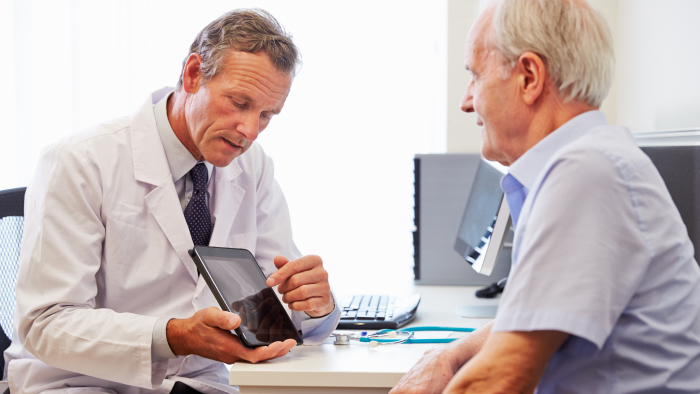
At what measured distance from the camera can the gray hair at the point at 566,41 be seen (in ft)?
2.57

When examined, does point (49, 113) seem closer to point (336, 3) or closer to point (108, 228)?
point (336, 3)

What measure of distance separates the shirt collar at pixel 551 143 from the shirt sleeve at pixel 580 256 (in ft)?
0.45

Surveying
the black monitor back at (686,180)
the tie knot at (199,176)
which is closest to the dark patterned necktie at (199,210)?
the tie knot at (199,176)

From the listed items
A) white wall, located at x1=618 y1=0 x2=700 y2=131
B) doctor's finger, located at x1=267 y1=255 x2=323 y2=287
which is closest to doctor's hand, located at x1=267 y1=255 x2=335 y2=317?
doctor's finger, located at x1=267 y1=255 x2=323 y2=287

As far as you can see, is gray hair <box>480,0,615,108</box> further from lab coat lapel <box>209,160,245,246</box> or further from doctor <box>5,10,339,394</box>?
lab coat lapel <box>209,160,245,246</box>

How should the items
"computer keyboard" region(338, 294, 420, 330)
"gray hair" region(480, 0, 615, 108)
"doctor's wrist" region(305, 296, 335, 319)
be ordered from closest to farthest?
"gray hair" region(480, 0, 615, 108) → "doctor's wrist" region(305, 296, 335, 319) → "computer keyboard" region(338, 294, 420, 330)

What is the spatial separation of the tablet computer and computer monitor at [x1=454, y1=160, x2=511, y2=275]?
63 centimetres

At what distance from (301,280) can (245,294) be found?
134 millimetres

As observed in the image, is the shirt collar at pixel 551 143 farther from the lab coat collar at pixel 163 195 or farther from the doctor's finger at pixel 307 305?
the lab coat collar at pixel 163 195

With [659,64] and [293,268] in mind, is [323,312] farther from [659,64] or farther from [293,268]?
[659,64]

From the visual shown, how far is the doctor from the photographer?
105 cm

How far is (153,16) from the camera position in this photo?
103 inches

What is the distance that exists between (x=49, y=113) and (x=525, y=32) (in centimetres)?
247

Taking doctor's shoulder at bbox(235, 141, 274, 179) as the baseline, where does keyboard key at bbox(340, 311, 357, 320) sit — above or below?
below
